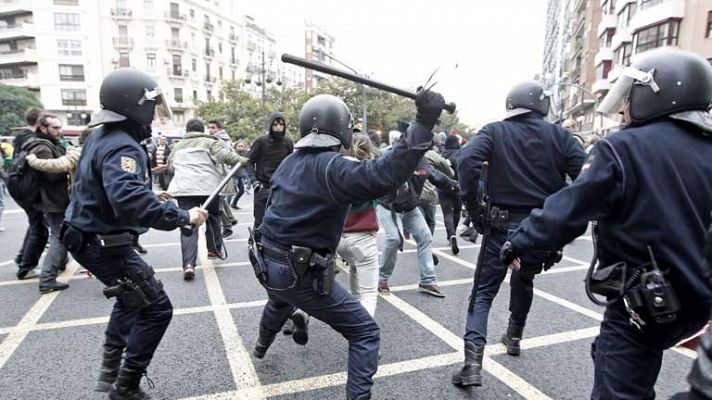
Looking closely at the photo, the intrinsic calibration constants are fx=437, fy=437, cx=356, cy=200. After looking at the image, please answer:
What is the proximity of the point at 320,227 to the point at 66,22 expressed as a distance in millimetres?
61059

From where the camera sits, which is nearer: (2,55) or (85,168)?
(85,168)

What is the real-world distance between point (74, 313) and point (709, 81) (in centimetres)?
520

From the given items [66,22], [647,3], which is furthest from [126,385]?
[66,22]

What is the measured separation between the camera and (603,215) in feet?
6.22

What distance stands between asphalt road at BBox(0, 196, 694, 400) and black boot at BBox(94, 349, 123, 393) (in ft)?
0.56

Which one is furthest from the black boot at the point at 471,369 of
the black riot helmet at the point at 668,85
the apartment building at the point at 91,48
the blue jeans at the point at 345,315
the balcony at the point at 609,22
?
the apartment building at the point at 91,48

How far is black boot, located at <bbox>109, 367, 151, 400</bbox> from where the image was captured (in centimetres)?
268

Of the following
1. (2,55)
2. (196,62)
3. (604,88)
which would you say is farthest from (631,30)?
(2,55)

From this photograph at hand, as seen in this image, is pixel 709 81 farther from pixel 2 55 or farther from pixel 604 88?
pixel 2 55

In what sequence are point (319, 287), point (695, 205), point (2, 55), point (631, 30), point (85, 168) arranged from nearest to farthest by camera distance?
point (695, 205) < point (319, 287) < point (85, 168) < point (631, 30) < point (2, 55)

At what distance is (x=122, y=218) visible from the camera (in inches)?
98.8

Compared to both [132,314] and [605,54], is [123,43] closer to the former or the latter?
[605,54]

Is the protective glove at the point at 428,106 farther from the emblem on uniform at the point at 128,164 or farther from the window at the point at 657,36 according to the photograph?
the window at the point at 657,36

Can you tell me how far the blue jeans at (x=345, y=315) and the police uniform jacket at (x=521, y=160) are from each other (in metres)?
1.38
